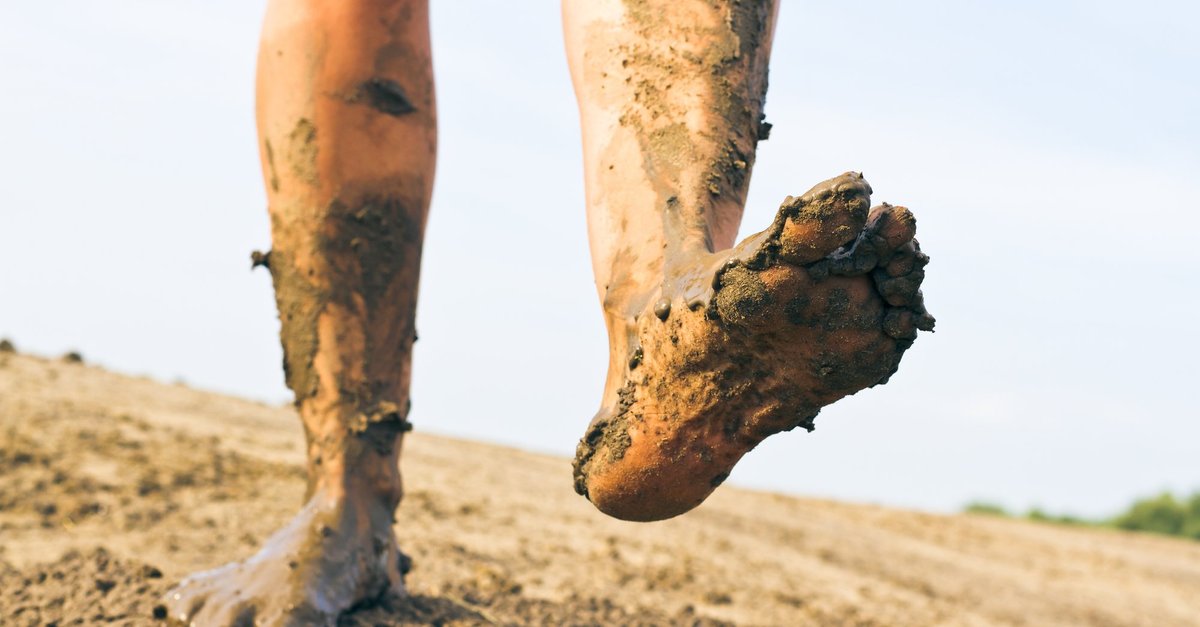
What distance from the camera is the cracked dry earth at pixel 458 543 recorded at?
2.34 m

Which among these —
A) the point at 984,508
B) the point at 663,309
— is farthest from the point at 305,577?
the point at 984,508

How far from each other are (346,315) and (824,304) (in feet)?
3.33

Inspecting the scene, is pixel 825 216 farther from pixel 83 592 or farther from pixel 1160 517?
pixel 1160 517

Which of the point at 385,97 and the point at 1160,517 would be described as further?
the point at 1160,517

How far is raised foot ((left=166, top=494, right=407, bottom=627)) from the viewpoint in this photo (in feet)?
6.16

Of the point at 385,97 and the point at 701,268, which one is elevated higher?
the point at 385,97

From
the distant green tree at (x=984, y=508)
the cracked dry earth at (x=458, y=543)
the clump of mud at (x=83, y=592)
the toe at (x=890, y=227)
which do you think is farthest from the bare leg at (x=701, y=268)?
the distant green tree at (x=984, y=508)

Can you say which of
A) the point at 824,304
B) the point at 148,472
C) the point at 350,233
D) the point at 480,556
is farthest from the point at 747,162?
the point at 148,472

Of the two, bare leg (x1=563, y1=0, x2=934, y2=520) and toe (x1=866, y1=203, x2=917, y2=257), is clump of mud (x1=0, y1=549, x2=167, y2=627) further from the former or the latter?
toe (x1=866, y1=203, x2=917, y2=257)

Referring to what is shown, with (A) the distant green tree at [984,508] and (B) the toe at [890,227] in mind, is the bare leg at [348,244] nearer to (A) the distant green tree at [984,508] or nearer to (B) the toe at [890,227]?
(B) the toe at [890,227]

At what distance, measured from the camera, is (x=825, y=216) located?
3.76ft

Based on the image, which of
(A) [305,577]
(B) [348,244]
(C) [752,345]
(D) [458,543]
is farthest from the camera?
(D) [458,543]

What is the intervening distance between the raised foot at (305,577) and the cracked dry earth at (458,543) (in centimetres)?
6

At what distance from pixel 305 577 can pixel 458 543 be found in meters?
1.04
